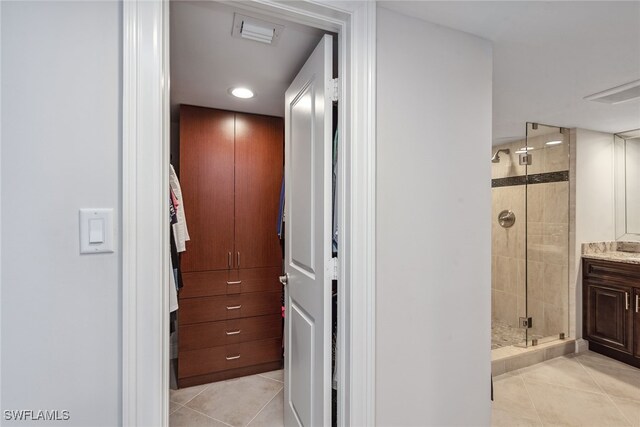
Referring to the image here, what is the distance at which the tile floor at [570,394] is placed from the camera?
2062 millimetres

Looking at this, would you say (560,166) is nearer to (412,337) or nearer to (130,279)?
(412,337)

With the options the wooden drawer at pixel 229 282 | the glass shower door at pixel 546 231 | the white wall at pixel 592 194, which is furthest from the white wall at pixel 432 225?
the white wall at pixel 592 194

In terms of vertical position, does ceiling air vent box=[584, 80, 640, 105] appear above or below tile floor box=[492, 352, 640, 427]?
above

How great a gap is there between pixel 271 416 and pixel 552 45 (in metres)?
2.68

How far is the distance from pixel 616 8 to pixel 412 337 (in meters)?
1.58

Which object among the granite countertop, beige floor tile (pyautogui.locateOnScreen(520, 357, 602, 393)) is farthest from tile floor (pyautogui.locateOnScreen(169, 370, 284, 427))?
the granite countertop

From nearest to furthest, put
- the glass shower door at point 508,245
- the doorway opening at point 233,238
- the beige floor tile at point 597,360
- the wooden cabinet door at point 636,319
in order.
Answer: the doorway opening at point 233,238
the wooden cabinet door at point 636,319
the beige floor tile at point 597,360
the glass shower door at point 508,245

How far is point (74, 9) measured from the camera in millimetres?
890

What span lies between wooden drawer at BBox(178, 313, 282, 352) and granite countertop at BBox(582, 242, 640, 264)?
121 inches

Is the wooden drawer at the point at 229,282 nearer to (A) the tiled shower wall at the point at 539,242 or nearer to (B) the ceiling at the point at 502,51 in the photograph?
(B) the ceiling at the point at 502,51

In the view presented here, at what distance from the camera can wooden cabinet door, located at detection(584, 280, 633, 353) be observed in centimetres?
277

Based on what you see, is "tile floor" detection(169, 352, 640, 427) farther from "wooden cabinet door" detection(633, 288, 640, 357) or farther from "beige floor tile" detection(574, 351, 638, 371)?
"wooden cabinet door" detection(633, 288, 640, 357)

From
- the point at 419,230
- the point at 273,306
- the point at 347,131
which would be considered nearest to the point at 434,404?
the point at 419,230

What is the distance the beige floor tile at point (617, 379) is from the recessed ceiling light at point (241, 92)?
345 cm
